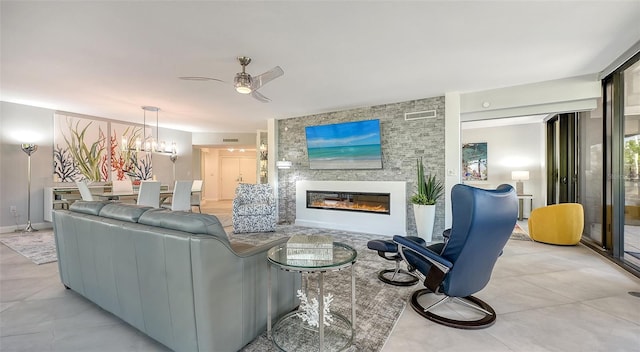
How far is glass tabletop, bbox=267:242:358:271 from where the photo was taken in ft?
5.23

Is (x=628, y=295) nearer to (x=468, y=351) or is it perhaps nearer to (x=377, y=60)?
(x=468, y=351)

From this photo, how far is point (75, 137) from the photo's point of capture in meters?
5.89

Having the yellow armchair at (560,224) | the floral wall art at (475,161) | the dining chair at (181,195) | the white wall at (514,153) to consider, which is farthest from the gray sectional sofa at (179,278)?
the white wall at (514,153)

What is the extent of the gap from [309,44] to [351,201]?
3.49m

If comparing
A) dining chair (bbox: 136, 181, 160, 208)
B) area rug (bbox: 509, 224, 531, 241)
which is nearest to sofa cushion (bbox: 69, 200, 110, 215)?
dining chair (bbox: 136, 181, 160, 208)

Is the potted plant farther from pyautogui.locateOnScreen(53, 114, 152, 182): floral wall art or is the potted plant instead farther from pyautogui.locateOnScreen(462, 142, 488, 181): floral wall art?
pyautogui.locateOnScreen(53, 114, 152, 182): floral wall art

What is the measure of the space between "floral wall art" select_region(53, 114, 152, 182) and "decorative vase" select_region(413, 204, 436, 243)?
5686 mm

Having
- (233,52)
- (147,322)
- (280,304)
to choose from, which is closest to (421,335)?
(280,304)

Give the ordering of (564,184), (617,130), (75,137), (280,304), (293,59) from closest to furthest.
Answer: (280,304)
(293,59)
(617,130)
(564,184)
(75,137)

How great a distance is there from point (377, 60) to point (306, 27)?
108cm

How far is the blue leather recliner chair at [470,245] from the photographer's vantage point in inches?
73.1

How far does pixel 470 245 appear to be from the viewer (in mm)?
1891

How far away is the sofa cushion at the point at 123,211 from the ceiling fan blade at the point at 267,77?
5.71 ft

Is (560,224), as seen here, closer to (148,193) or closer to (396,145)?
(396,145)
